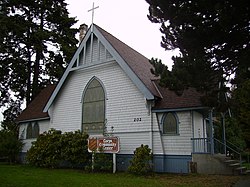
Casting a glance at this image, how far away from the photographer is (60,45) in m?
32.6

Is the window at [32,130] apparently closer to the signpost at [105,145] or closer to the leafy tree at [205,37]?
the signpost at [105,145]

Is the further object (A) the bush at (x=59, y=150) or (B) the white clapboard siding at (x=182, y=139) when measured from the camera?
(A) the bush at (x=59, y=150)

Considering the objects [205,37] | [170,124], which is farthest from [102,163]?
[205,37]

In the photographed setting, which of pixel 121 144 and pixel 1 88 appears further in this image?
pixel 1 88

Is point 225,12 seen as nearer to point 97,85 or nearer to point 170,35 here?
point 170,35

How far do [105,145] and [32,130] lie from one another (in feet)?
35.3

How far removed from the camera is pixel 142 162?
51.1ft

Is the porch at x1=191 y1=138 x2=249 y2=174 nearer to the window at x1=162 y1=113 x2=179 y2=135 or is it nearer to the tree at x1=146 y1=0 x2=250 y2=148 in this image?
the window at x1=162 y1=113 x2=179 y2=135

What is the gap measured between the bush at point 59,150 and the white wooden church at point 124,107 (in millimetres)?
1788

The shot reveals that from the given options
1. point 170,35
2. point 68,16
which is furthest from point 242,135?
point 68,16

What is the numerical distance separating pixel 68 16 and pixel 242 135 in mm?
23205

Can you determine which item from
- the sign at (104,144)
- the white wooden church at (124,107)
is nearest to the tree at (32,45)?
the white wooden church at (124,107)

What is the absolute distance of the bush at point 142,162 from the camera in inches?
605

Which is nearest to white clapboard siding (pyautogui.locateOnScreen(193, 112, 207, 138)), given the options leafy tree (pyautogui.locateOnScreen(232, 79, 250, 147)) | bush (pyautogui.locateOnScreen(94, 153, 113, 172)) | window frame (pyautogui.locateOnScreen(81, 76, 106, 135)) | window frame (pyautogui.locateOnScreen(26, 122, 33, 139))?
bush (pyautogui.locateOnScreen(94, 153, 113, 172))
